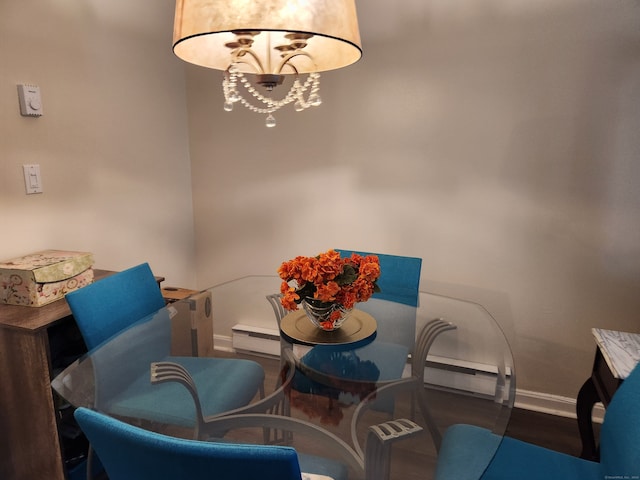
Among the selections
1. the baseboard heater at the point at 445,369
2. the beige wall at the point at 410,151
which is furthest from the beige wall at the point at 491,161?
the baseboard heater at the point at 445,369

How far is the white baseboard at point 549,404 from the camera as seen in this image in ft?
7.34

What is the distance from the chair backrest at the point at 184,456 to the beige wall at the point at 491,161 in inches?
73.5

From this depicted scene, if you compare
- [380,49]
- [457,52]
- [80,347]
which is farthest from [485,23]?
[80,347]

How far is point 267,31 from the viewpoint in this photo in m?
1.14

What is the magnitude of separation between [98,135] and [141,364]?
1.28m

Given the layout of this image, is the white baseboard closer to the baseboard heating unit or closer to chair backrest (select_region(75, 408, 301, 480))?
the baseboard heating unit

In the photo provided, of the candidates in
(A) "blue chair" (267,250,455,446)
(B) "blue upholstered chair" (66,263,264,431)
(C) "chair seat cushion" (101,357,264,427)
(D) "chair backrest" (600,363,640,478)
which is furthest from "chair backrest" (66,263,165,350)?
(D) "chair backrest" (600,363,640,478)

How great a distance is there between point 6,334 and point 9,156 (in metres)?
0.74

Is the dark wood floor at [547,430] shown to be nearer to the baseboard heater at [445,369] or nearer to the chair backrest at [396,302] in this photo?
the baseboard heater at [445,369]

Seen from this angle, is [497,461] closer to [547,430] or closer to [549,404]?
[547,430]

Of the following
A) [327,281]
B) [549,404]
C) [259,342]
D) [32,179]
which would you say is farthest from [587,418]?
[32,179]

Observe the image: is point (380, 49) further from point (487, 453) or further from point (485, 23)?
point (487, 453)

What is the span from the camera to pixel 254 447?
67 cm

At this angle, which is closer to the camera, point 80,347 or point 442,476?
point 442,476
